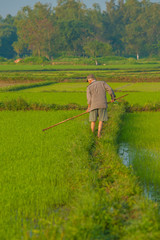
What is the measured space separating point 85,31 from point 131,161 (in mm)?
56192

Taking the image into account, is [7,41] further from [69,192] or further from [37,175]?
[69,192]

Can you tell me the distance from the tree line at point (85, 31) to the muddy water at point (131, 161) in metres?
49.8

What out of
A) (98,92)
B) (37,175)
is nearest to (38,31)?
(98,92)

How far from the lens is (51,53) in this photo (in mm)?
60219

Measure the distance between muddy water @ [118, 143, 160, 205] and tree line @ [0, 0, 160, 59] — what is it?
4978cm

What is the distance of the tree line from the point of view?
193 feet

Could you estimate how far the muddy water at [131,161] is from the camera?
12.5 ft

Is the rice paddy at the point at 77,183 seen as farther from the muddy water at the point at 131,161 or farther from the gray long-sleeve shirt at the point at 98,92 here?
the gray long-sleeve shirt at the point at 98,92

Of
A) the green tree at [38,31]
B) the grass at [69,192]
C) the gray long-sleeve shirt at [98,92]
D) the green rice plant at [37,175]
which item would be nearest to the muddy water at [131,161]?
the grass at [69,192]

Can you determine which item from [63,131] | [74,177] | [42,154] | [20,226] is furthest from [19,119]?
[20,226]

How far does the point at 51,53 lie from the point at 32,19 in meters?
7.36

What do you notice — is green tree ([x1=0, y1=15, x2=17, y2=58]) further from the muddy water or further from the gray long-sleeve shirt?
the muddy water

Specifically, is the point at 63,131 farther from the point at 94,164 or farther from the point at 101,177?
the point at 101,177

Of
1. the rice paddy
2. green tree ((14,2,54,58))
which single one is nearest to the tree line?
green tree ((14,2,54,58))
